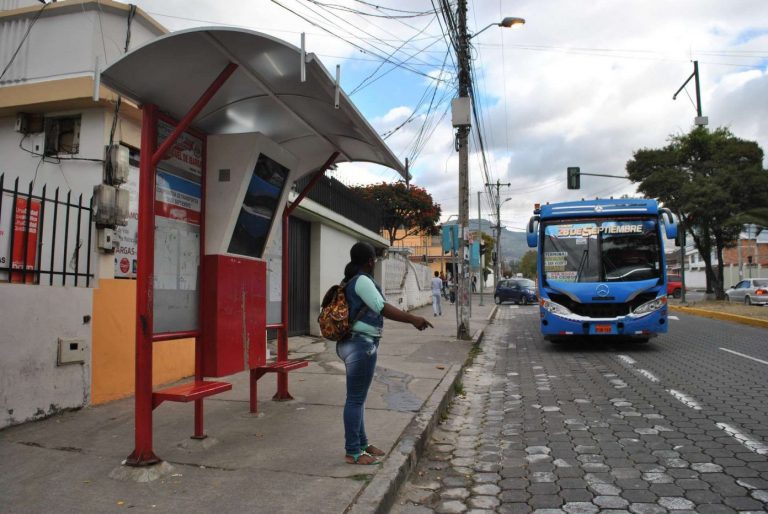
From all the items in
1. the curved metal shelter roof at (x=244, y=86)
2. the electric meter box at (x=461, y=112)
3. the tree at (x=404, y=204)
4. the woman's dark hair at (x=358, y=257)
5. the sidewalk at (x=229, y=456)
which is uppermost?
the tree at (x=404, y=204)

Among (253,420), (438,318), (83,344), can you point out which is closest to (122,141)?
(83,344)

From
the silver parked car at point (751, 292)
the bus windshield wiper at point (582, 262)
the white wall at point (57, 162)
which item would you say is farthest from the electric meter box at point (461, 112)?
the silver parked car at point (751, 292)

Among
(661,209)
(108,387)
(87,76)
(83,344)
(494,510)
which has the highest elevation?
(87,76)

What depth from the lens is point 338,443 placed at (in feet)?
14.9

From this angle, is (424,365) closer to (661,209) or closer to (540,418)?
(540,418)

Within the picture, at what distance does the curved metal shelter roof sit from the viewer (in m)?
3.68

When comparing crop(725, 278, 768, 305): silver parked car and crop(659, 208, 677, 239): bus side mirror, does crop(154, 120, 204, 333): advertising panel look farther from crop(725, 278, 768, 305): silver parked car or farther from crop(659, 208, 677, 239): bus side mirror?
crop(725, 278, 768, 305): silver parked car

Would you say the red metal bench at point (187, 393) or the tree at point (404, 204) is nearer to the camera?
the red metal bench at point (187, 393)

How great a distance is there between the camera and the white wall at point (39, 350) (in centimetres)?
466

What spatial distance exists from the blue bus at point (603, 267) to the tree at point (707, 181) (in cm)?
1428

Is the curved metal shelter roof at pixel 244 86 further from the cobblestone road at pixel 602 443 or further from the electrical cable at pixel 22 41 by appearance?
the electrical cable at pixel 22 41

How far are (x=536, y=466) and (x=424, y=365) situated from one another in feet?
15.0

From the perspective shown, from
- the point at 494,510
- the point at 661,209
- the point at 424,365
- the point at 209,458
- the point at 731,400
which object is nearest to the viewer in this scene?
the point at 494,510

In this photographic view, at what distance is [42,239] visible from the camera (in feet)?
17.4
